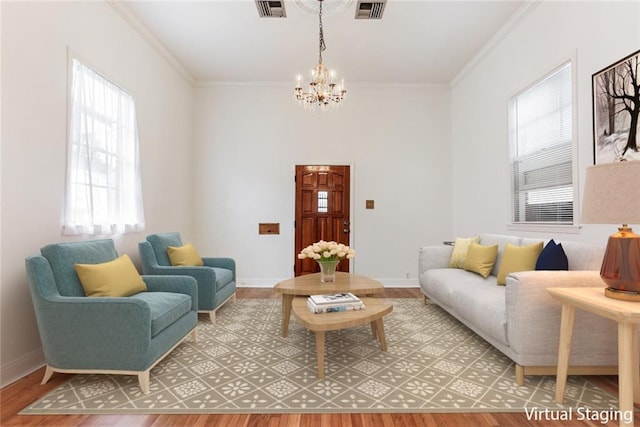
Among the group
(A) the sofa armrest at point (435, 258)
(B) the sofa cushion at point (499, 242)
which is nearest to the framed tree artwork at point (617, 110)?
(B) the sofa cushion at point (499, 242)

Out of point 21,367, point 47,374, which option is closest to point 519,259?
point 47,374

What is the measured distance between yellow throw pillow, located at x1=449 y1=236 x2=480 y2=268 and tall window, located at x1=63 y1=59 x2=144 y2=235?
387 centimetres

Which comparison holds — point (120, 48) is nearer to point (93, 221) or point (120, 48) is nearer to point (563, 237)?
point (93, 221)

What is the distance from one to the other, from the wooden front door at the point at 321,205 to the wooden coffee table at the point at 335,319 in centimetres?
262

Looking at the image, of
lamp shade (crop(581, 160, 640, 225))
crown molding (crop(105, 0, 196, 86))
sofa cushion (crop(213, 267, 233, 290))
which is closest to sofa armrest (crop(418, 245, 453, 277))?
lamp shade (crop(581, 160, 640, 225))

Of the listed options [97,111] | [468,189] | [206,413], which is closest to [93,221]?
[97,111]

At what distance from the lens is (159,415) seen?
1830 millimetres

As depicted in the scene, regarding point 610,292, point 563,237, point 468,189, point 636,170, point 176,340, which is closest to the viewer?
point 636,170

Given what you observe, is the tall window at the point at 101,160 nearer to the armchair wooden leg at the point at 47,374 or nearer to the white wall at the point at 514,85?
the armchair wooden leg at the point at 47,374

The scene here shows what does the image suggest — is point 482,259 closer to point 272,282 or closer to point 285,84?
point 272,282

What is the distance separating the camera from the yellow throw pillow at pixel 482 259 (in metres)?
3.37

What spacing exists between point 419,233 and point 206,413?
435 centimetres

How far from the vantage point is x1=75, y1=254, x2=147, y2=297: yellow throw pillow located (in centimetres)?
227

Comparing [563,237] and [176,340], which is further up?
[563,237]
